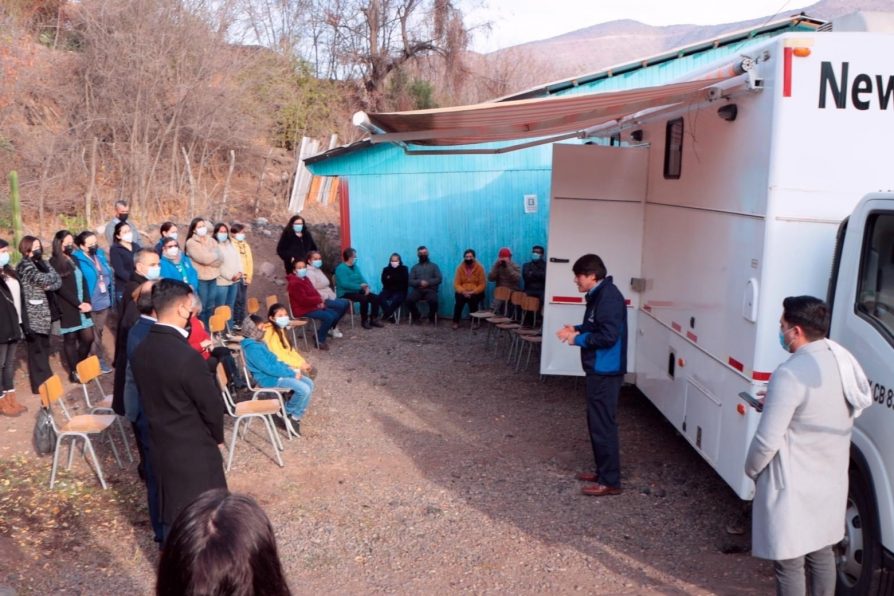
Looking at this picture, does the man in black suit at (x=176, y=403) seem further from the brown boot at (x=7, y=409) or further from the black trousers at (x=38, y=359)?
the black trousers at (x=38, y=359)

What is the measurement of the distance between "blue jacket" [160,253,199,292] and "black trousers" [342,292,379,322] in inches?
121

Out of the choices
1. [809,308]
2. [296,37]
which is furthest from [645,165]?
[296,37]

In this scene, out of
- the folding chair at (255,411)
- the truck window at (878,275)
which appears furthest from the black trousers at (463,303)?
the truck window at (878,275)

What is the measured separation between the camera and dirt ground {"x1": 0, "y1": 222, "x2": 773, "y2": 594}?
4793mm

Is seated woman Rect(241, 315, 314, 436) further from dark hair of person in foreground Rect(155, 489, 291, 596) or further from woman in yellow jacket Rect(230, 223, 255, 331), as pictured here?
dark hair of person in foreground Rect(155, 489, 291, 596)

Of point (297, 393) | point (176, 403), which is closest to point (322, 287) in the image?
point (297, 393)

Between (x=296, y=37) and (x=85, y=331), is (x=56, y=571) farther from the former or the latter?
(x=296, y=37)

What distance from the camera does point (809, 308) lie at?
11.2 ft

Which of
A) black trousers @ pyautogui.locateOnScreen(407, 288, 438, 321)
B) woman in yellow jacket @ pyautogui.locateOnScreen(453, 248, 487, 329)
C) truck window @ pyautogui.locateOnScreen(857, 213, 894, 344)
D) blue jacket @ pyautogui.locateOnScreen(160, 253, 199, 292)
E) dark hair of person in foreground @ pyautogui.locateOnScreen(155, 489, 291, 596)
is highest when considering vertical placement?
truck window @ pyautogui.locateOnScreen(857, 213, 894, 344)

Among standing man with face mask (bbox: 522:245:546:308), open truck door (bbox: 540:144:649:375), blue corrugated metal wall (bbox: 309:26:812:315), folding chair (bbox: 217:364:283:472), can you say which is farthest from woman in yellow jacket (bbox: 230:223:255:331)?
open truck door (bbox: 540:144:649:375)

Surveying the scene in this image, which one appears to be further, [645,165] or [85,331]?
[85,331]

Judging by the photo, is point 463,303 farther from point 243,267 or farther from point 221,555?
point 221,555

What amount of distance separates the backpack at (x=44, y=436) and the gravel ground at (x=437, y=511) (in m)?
0.15

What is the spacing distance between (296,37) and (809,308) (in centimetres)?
2493
